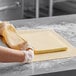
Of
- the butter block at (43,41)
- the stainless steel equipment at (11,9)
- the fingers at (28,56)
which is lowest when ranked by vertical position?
the fingers at (28,56)

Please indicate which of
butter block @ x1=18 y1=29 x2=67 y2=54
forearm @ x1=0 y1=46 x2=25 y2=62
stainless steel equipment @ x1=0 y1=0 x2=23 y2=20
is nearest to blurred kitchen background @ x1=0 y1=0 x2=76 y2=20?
stainless steel equipment @ x1=0 y1=0 x2=23 y2=20

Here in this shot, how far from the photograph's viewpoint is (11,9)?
2344 mm

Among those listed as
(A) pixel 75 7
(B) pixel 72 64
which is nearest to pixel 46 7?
(A) pixel 75 7

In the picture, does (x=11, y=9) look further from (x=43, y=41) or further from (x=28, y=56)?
(x=28, y=56)

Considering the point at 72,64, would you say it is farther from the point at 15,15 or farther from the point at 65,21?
the point at 15,15

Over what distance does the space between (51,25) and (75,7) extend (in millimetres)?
1440

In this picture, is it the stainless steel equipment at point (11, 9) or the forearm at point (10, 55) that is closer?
the forearm at point (10, 55)

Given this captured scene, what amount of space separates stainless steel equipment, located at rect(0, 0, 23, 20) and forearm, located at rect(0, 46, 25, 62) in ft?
4.79

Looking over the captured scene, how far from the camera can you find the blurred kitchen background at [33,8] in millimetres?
2314

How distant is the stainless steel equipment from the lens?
2.27 meters

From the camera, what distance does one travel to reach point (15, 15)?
2.40 m

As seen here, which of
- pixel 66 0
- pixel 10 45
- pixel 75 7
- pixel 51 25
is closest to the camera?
pixel 10 45

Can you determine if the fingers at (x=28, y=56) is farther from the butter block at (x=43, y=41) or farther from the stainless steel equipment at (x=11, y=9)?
the stainless steel equipment at (x=11, y=9)

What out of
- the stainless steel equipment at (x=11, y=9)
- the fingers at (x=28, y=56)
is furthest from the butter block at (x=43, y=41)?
the stainless steel equipment at (x=11, y=9)
